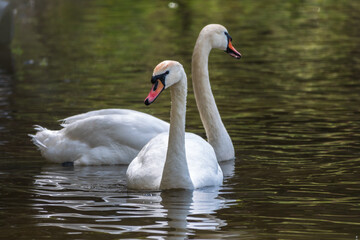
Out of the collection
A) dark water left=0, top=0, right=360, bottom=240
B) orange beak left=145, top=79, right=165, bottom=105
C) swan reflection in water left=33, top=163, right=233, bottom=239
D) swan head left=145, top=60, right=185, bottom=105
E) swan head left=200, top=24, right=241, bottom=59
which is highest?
swan head left=200, top=24, right=241, bottom=59

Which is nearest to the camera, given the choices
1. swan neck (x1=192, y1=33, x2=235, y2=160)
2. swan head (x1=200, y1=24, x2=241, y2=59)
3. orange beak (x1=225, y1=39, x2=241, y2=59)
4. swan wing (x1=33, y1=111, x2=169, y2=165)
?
swan wing (x1=33, y1=111, x2=169, y2=165)

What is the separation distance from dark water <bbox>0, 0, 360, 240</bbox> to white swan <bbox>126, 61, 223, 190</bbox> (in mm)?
145

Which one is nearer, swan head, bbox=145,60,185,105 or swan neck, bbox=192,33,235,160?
swan head, bbox=145,60,185,105


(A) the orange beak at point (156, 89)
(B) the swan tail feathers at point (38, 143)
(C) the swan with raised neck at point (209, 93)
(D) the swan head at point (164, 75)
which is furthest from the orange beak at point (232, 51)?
(A) the orange beak at point (156, 89)

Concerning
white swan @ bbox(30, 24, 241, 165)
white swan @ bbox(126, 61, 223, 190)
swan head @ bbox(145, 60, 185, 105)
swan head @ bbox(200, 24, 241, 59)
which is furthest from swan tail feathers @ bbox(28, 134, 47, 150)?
swan head @ bbox(145, 60, 185, 105)

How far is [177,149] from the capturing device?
8.19 metres

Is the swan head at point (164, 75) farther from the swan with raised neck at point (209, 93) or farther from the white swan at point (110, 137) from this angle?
the swan with raised neck at point (209, 93)

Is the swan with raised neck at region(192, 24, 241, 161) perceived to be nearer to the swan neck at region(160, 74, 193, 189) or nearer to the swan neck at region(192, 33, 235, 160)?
the swan neck at region(192, 33, 235, 160)

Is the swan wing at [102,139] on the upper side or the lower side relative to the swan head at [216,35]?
lower

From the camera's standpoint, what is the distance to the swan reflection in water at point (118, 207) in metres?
7.12

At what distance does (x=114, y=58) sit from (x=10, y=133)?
897 cm

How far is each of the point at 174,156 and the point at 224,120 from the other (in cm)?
424

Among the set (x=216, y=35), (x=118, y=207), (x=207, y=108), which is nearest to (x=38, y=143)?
(x=207, y=108)

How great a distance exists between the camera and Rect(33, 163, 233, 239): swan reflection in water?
23.4 ft
